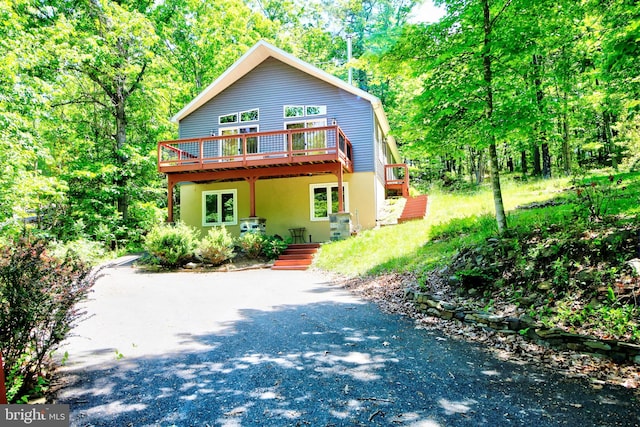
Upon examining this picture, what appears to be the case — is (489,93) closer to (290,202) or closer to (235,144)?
(290,202)

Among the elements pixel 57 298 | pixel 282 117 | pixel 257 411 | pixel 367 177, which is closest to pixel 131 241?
pixel 282 117

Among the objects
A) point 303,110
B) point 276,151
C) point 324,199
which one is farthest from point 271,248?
point 303,110

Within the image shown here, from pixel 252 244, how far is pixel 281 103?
7.57 meters

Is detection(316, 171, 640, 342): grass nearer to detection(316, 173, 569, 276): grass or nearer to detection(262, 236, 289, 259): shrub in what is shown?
detection(316, 173, 569, 276): grass

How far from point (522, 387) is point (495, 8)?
648 centimetres

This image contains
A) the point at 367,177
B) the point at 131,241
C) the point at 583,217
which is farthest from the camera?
the point at 131,241

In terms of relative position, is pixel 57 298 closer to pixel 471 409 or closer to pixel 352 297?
pixel 471 409

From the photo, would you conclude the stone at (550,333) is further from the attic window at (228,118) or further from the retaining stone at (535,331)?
the attic window at (228,118)

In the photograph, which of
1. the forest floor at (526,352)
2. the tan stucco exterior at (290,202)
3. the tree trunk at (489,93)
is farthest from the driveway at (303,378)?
the tan stucco exterior at (290,202)

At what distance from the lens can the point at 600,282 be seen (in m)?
4.27

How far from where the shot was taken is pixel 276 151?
15.3 m

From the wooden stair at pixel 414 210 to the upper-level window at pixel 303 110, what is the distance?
19.6 ft

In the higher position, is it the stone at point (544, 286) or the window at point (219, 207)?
the window at point (219, 207)

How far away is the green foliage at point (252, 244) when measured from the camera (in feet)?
42.1
